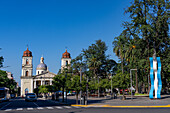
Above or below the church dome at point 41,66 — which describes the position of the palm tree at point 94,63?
below

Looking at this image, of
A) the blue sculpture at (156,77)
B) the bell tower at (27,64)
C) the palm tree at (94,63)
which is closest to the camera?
the blue sculpture at (156,77)

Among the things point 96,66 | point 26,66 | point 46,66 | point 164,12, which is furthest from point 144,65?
point 46,66

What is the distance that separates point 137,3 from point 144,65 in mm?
11984

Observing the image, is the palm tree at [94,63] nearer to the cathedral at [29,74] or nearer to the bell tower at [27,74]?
the cathedral at [29,74]

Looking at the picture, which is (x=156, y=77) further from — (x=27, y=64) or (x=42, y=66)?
(x=42, y=66)

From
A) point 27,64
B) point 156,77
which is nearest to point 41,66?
point 27,64

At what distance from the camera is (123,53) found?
68812mm

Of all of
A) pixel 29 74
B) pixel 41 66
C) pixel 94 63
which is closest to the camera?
pixel 94 63

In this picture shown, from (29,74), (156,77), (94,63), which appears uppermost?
(94,63)

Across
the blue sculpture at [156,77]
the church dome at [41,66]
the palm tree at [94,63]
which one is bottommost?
the blue sculpture at [156,77]

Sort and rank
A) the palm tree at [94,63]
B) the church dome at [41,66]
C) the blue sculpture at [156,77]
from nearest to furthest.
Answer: the blue sculpture at [156,77] → the palm tree at [94,63] → the church dome at [41,66]

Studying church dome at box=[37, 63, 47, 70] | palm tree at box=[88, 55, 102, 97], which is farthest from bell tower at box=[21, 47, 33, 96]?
palm tree at box=[88, 55, 102, 97]

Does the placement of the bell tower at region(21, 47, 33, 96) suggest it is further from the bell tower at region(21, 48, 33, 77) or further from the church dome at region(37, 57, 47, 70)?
the church dome at region(37, 57, 47, 70)

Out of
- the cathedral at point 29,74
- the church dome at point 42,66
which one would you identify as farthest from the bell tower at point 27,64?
the church dome at point 42,66
